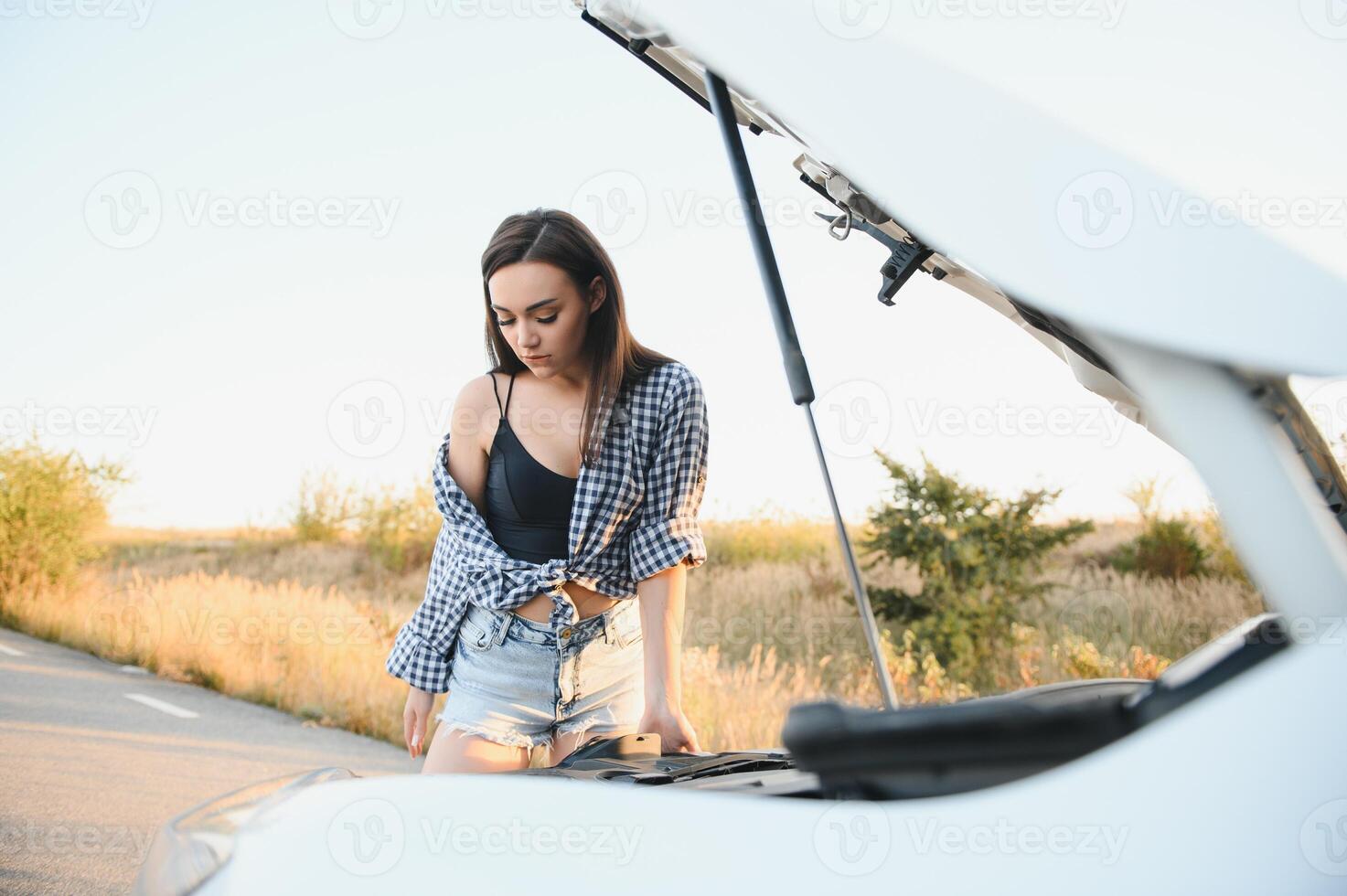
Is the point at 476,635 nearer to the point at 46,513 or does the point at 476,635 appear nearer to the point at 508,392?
the point at 508,392

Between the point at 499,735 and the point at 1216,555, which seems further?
the point at 1216,555

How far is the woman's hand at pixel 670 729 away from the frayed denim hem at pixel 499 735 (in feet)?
1.26

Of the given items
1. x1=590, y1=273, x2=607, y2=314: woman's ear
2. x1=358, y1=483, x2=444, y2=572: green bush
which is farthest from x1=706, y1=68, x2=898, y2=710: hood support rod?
x1=358, y1=483, x2=444, y2=572: green bush

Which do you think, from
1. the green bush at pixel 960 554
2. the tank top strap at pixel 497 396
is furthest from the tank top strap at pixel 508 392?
the green bush at pixel 960 554

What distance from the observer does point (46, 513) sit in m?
11.5

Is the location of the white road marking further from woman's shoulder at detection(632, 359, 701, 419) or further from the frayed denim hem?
woman's shoulder at detection(632, 359, 701, 419)

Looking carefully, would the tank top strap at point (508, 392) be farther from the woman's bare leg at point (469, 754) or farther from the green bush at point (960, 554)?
the green bush at point (960, 554)

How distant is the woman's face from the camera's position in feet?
7.88

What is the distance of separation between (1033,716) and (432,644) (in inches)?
74.4

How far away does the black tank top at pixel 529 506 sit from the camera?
2430 millimetres

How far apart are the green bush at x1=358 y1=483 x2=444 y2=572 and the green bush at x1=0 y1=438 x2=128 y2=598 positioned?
301 centimetres

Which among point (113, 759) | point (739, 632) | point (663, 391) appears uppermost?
point (739, 632)

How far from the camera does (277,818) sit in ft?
3.51

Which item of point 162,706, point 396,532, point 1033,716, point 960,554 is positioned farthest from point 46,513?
point 1033,716
